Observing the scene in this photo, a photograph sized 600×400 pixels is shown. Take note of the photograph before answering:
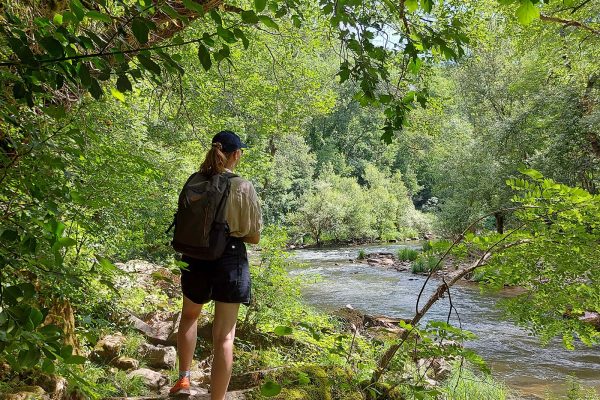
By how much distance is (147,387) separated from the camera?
14.6 ft

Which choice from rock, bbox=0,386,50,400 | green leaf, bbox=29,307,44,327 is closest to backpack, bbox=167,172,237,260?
rock, bbox=0,386,50,400

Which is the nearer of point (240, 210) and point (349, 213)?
point (240, 210)

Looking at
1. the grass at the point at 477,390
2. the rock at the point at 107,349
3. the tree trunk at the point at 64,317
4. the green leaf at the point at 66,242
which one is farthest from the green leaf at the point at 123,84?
the grass at the point at 477,390

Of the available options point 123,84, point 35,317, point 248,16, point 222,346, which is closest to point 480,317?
point 222,346

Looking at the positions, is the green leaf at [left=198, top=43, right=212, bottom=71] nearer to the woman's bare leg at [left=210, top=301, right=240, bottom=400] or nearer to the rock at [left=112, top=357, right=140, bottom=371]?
the woman's bare leg at [left=210, top=301, right=240, bottom=400]

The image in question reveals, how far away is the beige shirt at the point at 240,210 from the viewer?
2.49m

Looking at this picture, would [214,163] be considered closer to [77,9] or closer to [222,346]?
[222,346]

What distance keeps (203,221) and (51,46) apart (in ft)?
4.84

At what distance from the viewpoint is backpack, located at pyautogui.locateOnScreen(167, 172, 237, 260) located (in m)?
2.42

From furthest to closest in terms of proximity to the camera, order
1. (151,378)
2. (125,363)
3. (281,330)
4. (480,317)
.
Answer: (480,317), (125,363), (151,378), (281,330)

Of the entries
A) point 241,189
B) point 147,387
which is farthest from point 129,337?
point 241,189

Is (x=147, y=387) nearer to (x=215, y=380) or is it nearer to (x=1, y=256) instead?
(x=215, y=380)

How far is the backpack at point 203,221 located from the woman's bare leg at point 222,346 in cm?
32

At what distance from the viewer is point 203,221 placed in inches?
95.7
